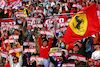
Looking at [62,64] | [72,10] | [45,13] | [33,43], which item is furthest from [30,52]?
[72,10]

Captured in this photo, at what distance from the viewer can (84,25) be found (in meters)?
5.55

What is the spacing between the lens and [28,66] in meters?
6.53

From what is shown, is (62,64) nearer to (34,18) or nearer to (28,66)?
(28,66)

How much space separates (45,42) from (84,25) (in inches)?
77.4

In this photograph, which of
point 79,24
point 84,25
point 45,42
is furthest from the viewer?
point 45,42

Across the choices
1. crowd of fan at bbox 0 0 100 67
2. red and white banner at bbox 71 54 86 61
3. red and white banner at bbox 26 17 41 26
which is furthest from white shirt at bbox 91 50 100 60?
red and white banner at bbox 26 17 41 26

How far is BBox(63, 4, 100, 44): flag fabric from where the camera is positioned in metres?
5.39

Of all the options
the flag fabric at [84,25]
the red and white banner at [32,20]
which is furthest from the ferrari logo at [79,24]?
the red and white banner at [32,20]

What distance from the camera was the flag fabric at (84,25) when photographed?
5391 millimetres

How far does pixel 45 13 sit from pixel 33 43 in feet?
7.33

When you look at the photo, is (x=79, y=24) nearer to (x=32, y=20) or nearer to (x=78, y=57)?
(x=78, y=57)

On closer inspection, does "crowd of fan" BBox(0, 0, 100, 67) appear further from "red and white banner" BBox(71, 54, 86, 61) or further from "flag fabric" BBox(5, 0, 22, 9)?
"flag fabric" BBox(5, 0, 22, 9)

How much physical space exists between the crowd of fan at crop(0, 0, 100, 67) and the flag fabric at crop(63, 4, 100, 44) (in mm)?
959

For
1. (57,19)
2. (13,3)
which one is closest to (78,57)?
(57,19)
